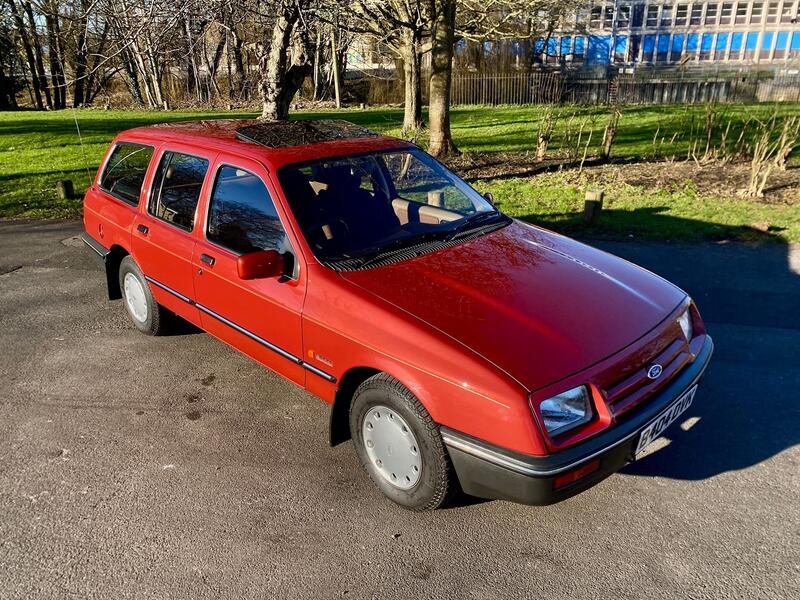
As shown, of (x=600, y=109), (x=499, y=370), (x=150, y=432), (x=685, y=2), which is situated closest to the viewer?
(x=499, y=370)

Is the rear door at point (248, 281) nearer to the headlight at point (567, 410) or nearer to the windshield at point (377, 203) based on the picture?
the windshield at point (377, 203)

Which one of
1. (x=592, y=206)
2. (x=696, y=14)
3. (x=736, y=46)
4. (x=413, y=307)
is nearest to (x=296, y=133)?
(x=413, y=307)

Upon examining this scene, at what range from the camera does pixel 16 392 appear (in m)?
4.31

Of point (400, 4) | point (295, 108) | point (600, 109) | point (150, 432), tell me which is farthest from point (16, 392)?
point (295, 108)

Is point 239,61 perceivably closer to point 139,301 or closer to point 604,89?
point 604,89

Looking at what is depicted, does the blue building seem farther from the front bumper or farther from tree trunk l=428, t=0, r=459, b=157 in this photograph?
the front bumper

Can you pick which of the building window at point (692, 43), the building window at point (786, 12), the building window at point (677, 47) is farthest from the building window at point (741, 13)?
the building window at point (677, 47)

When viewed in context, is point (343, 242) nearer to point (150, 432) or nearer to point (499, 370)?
point (499, 370)

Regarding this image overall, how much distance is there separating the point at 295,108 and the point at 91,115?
8720mm

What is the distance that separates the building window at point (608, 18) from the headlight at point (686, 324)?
62.4 meters

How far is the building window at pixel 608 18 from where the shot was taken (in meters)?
56.4

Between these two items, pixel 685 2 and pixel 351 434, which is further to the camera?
pixel 685 2

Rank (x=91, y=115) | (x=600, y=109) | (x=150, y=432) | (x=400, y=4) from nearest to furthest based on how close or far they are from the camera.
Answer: (x=150, y=432) → (x=400, y=4) → (x=600, y=109) → (x=91, y=115)

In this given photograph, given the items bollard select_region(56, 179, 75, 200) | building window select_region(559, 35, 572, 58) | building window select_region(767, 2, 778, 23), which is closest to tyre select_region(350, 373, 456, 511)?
bollard select_region(56, 179, 75, 200)
